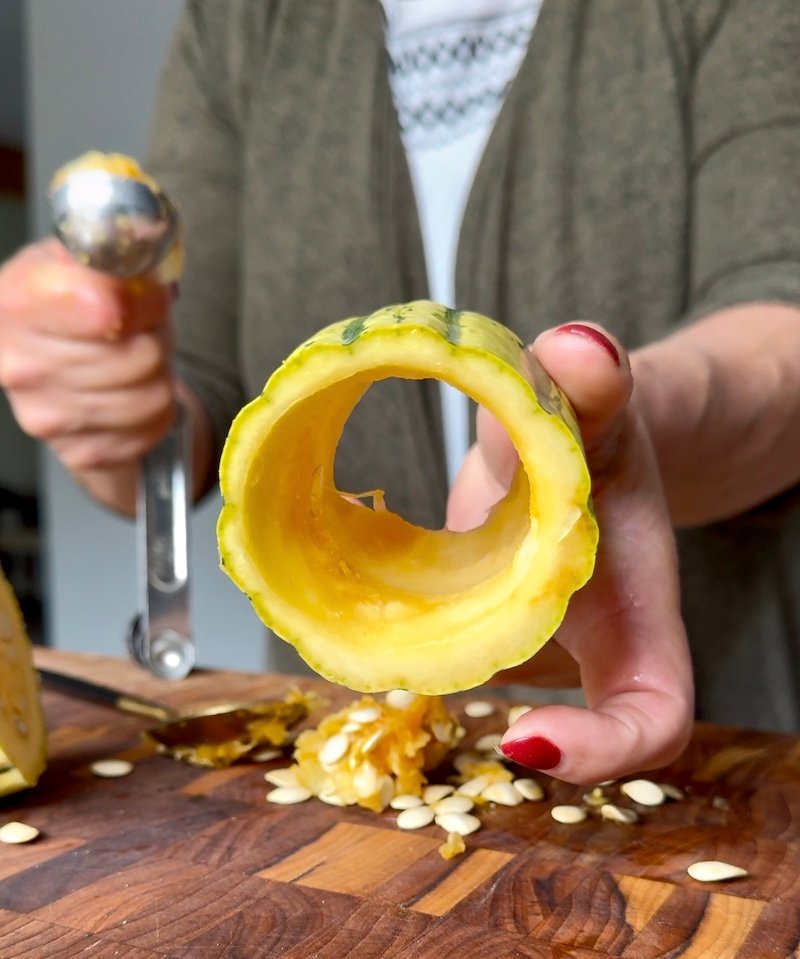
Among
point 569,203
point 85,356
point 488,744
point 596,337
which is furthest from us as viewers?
point 569,203

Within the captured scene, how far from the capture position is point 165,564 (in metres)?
1.14

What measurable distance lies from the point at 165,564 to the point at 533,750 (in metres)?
0.68

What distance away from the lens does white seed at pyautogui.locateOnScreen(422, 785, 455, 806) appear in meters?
0.75

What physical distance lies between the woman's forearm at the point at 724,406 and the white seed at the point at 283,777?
1.27 ft

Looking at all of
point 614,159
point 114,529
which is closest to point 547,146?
point 614,159

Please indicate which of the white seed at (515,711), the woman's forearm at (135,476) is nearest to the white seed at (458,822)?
the white seed at (515,711)

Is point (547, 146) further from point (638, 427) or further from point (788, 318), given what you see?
point (638, 427)

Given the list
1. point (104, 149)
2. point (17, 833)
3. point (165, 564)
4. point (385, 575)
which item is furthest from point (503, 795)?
point (104, 149)

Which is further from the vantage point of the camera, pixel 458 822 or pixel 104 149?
pixel 104 149

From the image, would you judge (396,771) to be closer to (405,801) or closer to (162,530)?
(405,801)

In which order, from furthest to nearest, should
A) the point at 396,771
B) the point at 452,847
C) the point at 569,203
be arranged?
1. the point at 569,203
2. the point at 396,771
3. the point at 452,847

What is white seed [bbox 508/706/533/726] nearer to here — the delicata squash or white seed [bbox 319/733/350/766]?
white seed [bbox 319/733/350/766]

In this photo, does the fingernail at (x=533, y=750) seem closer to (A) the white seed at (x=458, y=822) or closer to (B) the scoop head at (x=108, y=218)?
(A) the white seed at (x=458, y=822)

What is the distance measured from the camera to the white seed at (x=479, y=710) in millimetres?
954
